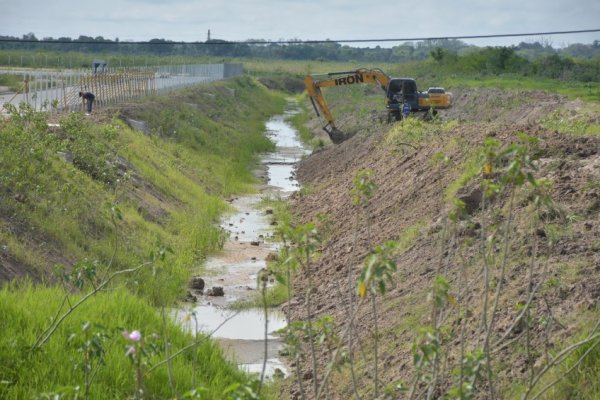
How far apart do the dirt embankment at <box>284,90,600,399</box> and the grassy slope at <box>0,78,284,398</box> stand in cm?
176

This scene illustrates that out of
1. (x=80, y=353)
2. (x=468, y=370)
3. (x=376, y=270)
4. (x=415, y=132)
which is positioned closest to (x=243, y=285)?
(x=80, y=353)

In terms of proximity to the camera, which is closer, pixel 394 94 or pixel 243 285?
pixel 243 285

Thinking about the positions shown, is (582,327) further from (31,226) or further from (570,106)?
(570,106)

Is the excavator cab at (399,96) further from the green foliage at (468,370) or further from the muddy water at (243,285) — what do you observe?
the green foliage at (468,370)

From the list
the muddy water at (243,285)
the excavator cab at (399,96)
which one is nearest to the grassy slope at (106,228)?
the muddy water at (243,285)

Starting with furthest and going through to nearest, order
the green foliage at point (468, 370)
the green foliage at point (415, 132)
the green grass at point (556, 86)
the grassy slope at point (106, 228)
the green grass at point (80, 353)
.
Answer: the green grass at point (556, 86)
the green foliage at point (415, 132)
the grassy slope at point (106, 228)
the green grass at point (80, 353)
the green foliage at point (468, 370)

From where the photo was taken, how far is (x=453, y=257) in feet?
37.0

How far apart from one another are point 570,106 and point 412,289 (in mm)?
19766

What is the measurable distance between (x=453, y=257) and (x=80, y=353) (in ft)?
14.6

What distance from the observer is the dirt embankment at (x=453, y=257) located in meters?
8.51

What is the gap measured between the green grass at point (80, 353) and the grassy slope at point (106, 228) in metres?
0.01

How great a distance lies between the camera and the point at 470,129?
2025 cm

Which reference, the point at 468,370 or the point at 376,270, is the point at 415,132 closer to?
the point at 468,370

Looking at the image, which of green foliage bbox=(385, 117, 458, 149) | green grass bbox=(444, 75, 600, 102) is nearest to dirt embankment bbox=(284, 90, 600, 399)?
green foliage bbox=(385, 117, 458, 149)
